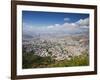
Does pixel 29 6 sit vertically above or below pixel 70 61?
above

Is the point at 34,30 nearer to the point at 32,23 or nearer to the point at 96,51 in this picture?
the point at 32,23

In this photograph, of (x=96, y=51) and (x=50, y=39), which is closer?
(x=50, y=39)

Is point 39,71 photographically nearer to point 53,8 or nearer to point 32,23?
point 32,23

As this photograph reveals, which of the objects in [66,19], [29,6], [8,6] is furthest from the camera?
[66,19]

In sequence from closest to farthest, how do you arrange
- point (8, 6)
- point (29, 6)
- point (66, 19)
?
point (8, 6) < point (29, 6) < point (66, 19)

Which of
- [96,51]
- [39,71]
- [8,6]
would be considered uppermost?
[8,6]

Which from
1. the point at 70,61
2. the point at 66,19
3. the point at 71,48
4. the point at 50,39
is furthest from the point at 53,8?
the point at 70,61
